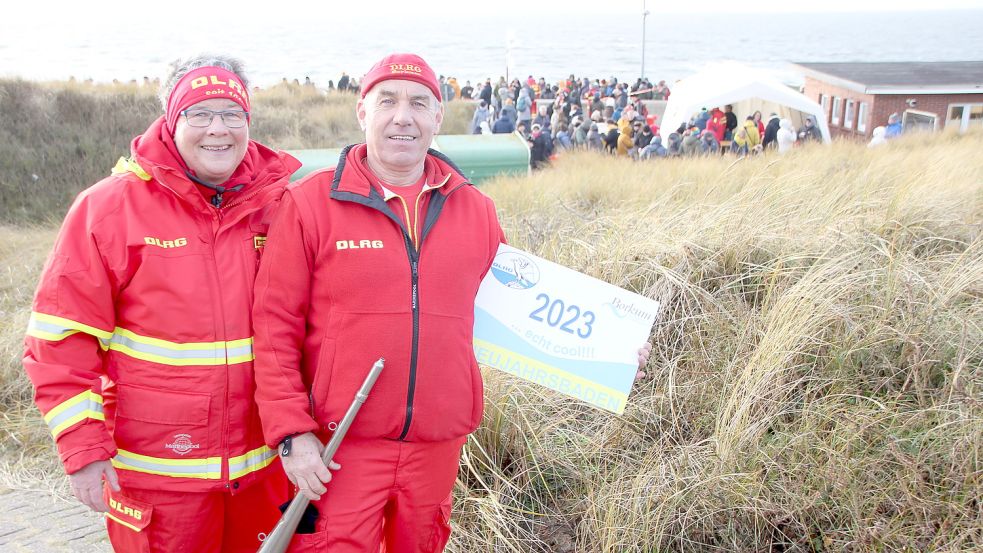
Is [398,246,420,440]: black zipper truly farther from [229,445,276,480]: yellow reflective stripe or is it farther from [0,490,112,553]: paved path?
[0,490,112,553]: paved path

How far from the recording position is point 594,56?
113 meters

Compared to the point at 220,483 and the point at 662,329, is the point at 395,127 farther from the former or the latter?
the point at 662,329

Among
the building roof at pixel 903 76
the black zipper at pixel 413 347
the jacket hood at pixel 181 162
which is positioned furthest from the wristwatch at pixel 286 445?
the building roof at pixel 903 76

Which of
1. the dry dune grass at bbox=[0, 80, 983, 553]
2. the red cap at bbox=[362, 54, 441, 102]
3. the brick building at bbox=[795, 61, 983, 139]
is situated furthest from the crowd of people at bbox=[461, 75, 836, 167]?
the red cap at bbox=[362, 54, 441, 102]

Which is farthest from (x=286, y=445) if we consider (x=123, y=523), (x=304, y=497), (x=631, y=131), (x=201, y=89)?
(x=631, y=131)

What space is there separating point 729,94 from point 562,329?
18394 millimetres

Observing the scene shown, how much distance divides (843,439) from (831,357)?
671 mm

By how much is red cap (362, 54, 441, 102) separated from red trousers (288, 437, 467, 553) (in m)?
1.15

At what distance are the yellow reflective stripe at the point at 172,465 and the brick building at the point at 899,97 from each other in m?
23.8

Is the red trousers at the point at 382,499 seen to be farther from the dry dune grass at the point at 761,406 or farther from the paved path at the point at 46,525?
the paved path at the point at 46,525

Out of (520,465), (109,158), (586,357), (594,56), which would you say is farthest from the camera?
(594,56)

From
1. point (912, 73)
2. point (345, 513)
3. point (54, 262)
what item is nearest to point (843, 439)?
point (345, 513)

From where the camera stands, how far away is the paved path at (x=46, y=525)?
342cm

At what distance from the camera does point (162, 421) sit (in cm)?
232
